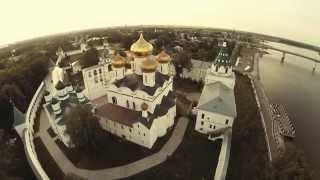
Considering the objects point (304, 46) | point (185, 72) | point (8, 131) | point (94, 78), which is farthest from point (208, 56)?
point (8, 131)

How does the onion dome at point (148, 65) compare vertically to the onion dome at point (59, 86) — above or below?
above

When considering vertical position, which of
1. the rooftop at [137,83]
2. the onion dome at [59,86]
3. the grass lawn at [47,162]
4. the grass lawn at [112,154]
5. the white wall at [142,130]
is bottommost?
the grass lawn at [47,162]

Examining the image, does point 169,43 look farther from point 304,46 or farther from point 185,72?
point 304,46

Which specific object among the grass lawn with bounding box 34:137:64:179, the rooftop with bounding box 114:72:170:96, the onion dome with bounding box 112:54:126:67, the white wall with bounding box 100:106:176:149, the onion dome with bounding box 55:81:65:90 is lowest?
the grass lawn with bounding box 34:137:64:179

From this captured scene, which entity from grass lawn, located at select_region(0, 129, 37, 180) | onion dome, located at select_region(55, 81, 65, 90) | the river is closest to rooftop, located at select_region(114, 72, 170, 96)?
onion dome, located at select_region(55, 81, 65, 90)

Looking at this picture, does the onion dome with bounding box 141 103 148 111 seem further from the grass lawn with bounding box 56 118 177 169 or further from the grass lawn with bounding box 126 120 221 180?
the grass lawn with bounding box 126 120 221 180

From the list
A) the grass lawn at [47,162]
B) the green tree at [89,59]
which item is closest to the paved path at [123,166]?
the grass lawn at [47,162]

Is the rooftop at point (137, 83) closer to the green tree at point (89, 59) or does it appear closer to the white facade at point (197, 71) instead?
the white facade at point (197, 71)
